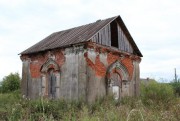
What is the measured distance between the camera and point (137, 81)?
21719 millimetres

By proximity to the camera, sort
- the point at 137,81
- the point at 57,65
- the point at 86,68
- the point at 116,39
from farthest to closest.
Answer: the point at 137,81 < the point at 116,39 < the point at 57,65 < the point at 86,68

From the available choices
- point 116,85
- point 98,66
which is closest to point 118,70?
point 116,85

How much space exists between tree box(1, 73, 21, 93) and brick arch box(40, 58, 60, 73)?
15.1m

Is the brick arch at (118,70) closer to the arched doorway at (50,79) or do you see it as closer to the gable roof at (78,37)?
the gable roof at (78,37)

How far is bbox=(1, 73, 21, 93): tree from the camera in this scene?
33.8 metres

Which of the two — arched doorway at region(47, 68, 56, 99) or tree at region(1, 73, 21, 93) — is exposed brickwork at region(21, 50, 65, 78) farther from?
tree at region(1, 73, 21, 93)

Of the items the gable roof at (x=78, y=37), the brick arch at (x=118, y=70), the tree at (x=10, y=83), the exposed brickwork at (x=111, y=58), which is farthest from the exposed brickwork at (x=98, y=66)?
the tree at (x=10, y=83)

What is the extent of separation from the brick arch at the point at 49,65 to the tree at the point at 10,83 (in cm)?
1511

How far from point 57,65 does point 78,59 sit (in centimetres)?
187

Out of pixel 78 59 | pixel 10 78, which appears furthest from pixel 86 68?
pixel 10 78

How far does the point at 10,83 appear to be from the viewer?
33.9 metres

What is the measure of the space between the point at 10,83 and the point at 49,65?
1599 cm

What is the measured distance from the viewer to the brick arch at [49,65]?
1886 cm

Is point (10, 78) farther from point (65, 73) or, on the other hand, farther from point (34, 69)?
point (65, 73)
